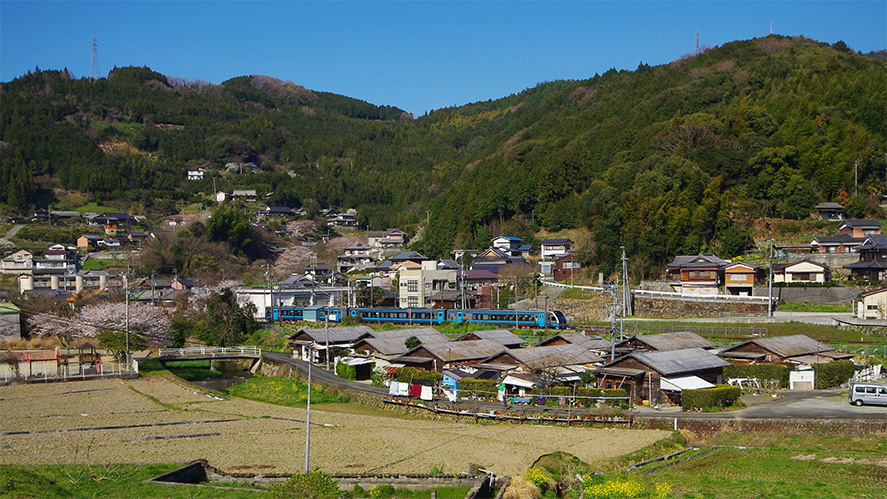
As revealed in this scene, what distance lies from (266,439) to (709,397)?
1204 centimetres

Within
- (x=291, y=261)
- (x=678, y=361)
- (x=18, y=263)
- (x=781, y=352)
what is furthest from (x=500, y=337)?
(x=18, y=263)

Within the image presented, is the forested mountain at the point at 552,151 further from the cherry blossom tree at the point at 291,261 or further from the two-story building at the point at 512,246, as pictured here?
the cherry blossom tree at the point at 291,261

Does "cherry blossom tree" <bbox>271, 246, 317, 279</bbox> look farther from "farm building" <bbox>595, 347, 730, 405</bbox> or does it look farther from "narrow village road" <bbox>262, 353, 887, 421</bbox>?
"farm building" <bbox>595, 347, 730, 405</bbox>

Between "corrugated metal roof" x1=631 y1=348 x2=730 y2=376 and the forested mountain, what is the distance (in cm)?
2118

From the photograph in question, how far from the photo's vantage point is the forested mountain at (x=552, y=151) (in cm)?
4612

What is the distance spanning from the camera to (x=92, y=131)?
339 feet

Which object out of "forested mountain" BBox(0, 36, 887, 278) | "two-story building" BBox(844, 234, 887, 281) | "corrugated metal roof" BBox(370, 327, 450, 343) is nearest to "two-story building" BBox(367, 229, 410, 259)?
"forested mountain" BBox(0, 36, 887, 278)

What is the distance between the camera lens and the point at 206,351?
3562 centimetres

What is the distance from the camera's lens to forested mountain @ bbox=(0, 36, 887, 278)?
4612 cm

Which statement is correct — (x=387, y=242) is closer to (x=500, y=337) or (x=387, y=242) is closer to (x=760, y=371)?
(x=500, y=337)

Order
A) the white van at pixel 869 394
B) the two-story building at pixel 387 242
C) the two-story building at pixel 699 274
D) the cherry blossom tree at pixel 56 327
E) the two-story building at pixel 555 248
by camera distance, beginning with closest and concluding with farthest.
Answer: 1. the white van at pixel 869 394
2. the cherry blossom tree at pixel 56 327
3. the two-story building at pixel 699 274
4. the two-story building at pixel 555 248
5. the two-story building at pixel 387 242

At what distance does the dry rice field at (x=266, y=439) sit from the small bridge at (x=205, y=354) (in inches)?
364

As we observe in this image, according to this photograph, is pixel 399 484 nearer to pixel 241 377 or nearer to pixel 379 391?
pixel 379 391

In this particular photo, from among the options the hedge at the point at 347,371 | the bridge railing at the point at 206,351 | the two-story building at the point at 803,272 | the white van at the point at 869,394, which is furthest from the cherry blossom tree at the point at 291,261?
the white van at the point at 869,394
